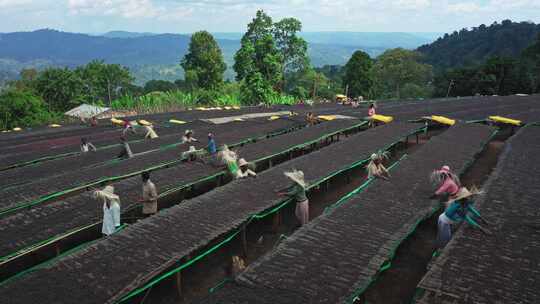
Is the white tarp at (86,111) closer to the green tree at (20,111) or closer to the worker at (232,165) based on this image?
the green tree at (20,111)

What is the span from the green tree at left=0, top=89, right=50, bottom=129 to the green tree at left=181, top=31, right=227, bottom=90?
1775 centimetres

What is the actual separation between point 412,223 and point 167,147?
1167cm

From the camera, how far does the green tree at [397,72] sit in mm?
58719

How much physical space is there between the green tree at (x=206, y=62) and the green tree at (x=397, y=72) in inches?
877

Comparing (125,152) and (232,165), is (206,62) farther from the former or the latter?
(232,165)

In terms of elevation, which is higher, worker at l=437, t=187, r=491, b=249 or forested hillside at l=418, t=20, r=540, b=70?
forested hillside at l=418, t=20, r=540, b=70

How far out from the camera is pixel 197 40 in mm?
50719

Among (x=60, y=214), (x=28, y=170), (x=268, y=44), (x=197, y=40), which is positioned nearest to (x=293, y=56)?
(x=268, y=44)

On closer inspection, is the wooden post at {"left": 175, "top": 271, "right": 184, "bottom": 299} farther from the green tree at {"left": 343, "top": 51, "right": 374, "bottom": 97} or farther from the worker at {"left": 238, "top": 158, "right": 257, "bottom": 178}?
the green tree at {"left": 343, "top": 51, "right": 374, "bottom": 97}

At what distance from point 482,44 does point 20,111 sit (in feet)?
287

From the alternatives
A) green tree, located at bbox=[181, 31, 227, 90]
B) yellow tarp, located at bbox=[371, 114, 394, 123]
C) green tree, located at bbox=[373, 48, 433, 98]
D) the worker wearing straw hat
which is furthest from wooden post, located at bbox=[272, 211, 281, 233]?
green tree, located at bbox=[373, 48, 433, 98]

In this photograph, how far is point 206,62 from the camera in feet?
166

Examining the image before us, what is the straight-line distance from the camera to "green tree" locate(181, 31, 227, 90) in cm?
5053

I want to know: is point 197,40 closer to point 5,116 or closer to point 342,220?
point 5,116
